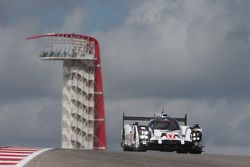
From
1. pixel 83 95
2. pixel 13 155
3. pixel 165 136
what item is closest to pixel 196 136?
pixel 165 136

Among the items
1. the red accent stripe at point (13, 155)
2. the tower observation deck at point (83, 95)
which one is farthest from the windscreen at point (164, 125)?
the tower observation deck at point (83, 95)

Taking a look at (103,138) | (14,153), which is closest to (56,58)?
(103,138)

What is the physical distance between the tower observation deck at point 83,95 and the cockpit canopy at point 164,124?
5847cm

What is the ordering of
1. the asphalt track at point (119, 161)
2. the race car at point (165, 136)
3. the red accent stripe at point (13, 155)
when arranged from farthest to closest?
1. the race car at point (165, 136)
2. the red accent stripe at point (13, 155)
3. the asphalt track at point (119, 161)

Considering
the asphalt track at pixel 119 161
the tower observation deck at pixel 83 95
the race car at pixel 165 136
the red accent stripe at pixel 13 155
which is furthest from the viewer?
the tower observation deck at pixel 83 95

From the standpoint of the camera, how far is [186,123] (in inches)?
1761

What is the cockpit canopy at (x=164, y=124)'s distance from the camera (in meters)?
42.0

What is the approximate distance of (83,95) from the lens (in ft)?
334

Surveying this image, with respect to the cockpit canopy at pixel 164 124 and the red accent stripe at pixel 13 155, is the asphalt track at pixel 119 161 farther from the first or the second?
the cockpit canopy at pixel 164 124

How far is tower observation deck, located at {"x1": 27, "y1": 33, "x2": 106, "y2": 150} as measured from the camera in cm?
10119

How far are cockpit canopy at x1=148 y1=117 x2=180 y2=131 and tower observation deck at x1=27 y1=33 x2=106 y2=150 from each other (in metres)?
58.5

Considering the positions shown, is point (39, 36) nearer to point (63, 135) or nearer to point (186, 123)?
point (63, 135)

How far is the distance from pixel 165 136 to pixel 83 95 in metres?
60.7

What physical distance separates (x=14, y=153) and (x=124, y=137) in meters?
17.2
